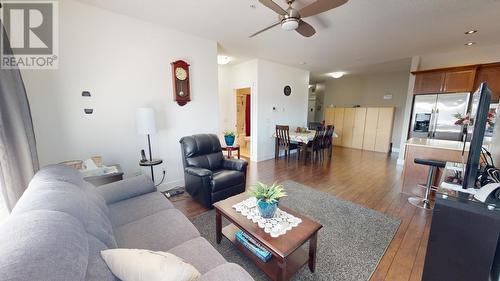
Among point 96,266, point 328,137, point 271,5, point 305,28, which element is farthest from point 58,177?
point 328,137

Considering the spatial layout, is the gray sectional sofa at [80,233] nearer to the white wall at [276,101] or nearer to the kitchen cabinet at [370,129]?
the white wall at [276,101]

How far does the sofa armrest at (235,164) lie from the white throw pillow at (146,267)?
199 centimetres

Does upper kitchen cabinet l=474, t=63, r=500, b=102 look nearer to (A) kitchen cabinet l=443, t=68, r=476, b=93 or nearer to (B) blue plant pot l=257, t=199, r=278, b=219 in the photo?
(A) kitchen cabinet l=443, t=68, r=476, b=93

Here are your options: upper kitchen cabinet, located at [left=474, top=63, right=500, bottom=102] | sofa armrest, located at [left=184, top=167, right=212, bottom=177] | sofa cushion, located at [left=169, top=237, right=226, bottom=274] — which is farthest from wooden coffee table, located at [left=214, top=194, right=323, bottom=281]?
upper kitchen cabinet, located at [left=474, top=63, right=500, bottom=102]

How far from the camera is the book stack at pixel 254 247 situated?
5.10ft

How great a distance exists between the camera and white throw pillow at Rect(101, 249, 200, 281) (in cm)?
77

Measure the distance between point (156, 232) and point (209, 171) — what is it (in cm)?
112

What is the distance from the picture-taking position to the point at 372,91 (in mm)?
6910

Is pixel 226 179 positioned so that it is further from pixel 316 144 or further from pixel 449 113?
pixel 449 113

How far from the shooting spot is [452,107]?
4023 millimetres

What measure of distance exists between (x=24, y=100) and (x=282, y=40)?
3439mm

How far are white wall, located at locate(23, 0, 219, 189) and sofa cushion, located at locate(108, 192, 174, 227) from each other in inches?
44.3

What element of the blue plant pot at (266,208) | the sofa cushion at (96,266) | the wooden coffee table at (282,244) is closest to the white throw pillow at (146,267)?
the sofa cushion at (96,266)

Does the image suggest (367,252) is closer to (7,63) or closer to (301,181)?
(301,181)
